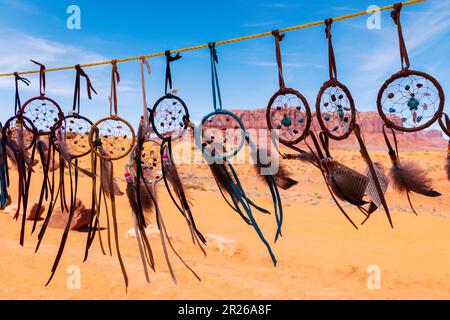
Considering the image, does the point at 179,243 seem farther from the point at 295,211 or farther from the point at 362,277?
the point at 295,211

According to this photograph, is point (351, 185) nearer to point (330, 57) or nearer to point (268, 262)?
point (330, 57)

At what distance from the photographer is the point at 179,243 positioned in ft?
29.4

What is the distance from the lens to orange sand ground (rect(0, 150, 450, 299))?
5711 millimetres

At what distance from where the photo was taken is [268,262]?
820 centimetres

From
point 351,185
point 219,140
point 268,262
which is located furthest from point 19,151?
point 268,262

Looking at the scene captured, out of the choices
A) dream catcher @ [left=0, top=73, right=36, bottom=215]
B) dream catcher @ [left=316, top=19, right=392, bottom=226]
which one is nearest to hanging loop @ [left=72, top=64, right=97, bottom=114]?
dream catcher @ [left=0, top=73, right=36, bottom=215]

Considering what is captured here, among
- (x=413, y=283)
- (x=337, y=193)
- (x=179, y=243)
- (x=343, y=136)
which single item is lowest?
(x=413, y=283)

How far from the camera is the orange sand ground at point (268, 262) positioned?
5.71 meters

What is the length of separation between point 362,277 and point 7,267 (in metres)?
6.38

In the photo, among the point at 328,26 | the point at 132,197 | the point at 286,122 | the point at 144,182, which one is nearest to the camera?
the point at 328,26

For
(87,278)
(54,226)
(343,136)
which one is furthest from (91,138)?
(54,226)

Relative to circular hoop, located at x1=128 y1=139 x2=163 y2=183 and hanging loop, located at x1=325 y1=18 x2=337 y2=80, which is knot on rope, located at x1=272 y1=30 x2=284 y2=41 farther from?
circular hoop, located at x1=128 y1=139 x2=163 y2=183

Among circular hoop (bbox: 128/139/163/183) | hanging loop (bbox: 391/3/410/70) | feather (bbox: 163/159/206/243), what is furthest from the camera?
circular hoop (bbox: 128/139/163/183)

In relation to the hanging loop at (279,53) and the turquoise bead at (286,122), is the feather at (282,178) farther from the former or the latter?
the hanging loop at (279,53)
